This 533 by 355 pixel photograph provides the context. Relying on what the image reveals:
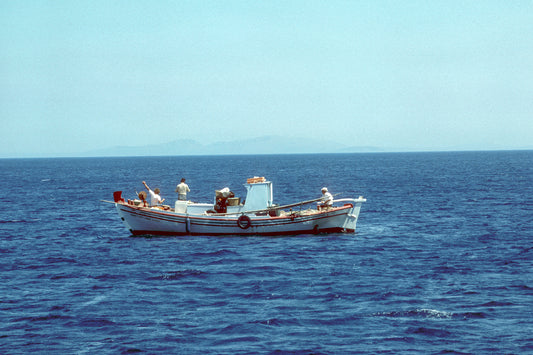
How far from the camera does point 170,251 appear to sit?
3419 cm

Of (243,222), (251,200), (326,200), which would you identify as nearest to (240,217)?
(243,222)

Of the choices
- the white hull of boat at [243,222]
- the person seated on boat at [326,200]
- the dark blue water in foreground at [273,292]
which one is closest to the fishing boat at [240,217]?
the white hull of boat at [243,222]

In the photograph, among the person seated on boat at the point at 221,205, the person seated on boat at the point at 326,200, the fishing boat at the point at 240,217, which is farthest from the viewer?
the person seated on boat at the point at 221,205

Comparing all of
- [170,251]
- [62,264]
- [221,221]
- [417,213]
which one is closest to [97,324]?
[62,264]

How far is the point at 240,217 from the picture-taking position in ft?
122

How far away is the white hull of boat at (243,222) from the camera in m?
37.7

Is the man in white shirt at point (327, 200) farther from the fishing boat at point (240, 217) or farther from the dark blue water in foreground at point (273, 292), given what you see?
the dark blue water in foreground at point (273, 292)

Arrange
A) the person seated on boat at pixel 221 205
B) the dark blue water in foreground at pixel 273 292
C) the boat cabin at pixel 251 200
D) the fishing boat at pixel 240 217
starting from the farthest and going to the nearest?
the person seated on boat at pixel 221 205, the boat cabin at pixel 251 200, the fishing boat at pixel 240 217, the dark blue water in foreground at pixel 273 292

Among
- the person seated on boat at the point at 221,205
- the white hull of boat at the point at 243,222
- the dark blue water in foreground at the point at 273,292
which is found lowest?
the dark blue water in foreground at the point at 273,292

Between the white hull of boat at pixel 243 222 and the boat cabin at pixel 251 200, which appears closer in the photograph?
the white hull of boat at pixel 243 222

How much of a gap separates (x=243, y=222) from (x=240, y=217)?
387 millimetres

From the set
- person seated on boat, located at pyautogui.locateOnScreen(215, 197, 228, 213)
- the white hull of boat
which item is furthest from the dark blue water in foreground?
person seated on boat, located at pyautogui.locateOnScreen(215, 197, 228, 213)

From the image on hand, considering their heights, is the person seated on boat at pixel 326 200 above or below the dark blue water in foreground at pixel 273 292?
above

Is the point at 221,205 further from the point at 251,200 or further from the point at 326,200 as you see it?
the point at 326,200
